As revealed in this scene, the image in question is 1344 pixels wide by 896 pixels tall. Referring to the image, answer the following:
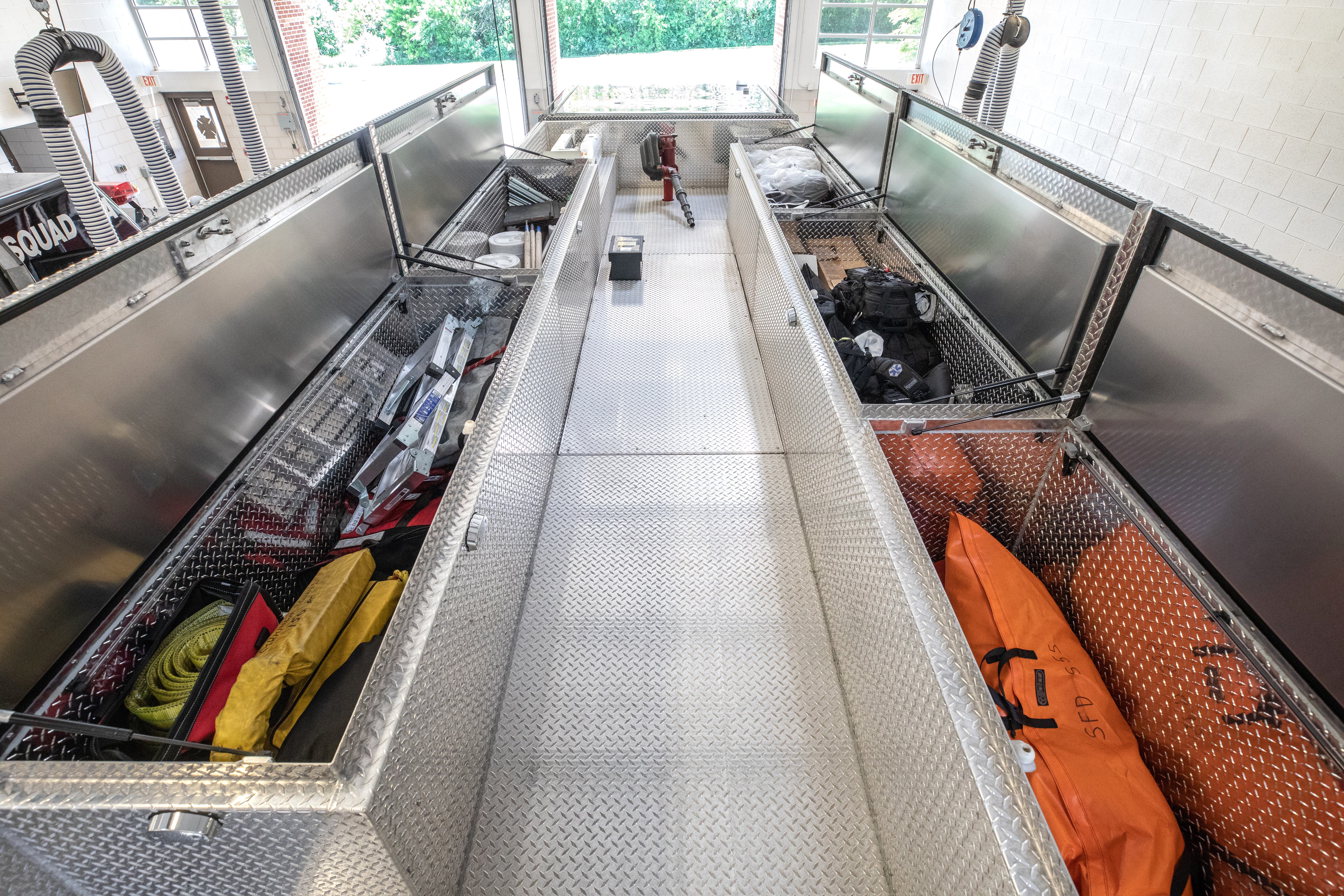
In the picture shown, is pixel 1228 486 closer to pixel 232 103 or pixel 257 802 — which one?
pixel 257 802

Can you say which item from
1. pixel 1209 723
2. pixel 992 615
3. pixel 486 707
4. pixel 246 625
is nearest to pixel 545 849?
pixel 486 707

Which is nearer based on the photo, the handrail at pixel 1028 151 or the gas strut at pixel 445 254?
the handrail at pixel 1028 151

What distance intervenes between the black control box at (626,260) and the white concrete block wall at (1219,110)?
3098 millimetres

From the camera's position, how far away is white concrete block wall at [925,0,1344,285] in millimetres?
3494

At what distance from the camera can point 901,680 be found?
122cm

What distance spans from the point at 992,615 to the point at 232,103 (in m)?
4.16

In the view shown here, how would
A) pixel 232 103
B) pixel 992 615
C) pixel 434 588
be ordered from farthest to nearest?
pixel 232 103 → pixel 992 615 → pixel 434 588

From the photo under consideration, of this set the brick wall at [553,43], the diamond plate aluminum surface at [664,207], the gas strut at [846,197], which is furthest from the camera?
the brick wall at [553,43]

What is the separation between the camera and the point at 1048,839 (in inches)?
33.2

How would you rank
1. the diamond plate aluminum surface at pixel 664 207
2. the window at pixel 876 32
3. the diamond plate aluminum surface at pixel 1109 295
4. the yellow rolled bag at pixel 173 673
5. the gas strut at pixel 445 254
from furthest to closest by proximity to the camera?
the window at pixel 876 32
the diamond plate aluminum surface at pixel 664 207
the gas strut at pixel 445 254
the diamond plate aluminum surface at pixel 1109 295
the yellow rolled bag at pixel 173 673

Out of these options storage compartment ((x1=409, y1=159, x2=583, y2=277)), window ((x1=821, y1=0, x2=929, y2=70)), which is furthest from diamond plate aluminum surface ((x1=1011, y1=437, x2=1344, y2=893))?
window ((x1=821, y1=0, x2=929, y2=70))

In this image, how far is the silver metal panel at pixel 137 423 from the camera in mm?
1177

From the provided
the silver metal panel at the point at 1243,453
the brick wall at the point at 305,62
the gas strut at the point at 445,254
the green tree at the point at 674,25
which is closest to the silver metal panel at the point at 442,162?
the gas strut at the point at 445,254

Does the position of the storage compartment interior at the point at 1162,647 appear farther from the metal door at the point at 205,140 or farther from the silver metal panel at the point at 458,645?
the metal door at the point at 205,140
